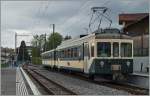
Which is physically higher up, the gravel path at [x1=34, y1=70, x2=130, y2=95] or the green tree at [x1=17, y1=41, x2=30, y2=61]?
the green tree at [x1=17, y1=41, x2=30, y2=61]

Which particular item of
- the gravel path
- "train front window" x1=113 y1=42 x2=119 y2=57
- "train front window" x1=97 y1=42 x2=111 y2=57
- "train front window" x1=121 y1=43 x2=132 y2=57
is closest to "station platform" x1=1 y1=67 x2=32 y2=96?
the gravel path

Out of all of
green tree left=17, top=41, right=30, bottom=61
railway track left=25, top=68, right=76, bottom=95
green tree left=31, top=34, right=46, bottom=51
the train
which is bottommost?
railway track left=25, top=68, right=76, bottom=95

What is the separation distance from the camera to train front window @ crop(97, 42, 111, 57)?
24.7m

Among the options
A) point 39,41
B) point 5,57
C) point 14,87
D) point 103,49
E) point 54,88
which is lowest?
Result: point 54,88

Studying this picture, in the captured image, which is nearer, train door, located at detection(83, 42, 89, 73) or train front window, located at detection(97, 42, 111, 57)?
train front window, located at detection(97, 42, 111, 57)

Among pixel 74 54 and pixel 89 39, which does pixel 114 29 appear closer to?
pixel 89 39

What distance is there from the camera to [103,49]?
81.8ft

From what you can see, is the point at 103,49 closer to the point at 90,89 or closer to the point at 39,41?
the point at 90,89

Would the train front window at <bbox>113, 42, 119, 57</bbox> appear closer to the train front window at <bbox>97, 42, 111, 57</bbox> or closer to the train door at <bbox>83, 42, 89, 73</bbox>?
the train front window at <bbox>97, 42, 111, 57</bbox>

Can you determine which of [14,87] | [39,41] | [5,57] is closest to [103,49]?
[14,87]

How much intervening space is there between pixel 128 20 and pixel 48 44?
44212mm

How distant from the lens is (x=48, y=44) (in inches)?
4663

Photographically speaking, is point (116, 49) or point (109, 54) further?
point (116, 49)

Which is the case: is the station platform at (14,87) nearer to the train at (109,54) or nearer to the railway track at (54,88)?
the railway track at (54,88)
